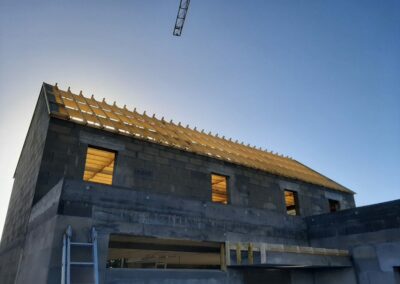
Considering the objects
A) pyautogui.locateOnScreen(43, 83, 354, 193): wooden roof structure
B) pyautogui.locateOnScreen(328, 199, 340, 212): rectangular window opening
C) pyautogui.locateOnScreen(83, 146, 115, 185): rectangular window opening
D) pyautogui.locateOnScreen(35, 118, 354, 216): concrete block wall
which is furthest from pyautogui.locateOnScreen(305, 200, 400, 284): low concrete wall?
pyautogui.locateOnScreen(83, 146, 115, 185): rectangular window opening

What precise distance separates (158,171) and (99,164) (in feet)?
9.43

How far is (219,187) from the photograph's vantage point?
52.4 feet

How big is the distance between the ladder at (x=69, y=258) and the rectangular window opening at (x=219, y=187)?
27.3ft

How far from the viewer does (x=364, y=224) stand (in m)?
11.5

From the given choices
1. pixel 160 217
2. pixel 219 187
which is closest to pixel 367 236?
pixel 219 187

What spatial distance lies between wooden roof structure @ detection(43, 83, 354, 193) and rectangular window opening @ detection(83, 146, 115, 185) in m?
1.09

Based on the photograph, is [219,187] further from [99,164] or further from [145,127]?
[99,164]

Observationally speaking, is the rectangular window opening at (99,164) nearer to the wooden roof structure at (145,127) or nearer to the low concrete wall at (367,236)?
the wooden roof structure at (145,127)

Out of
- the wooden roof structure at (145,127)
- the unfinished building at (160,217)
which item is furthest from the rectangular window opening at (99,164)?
the wooden roof structure at (145,127)

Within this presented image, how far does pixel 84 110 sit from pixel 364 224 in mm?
12098

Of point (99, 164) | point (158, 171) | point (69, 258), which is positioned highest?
point (99, 164)

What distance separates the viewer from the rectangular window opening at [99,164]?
484 inches

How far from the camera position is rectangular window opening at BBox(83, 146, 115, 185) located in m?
12.3

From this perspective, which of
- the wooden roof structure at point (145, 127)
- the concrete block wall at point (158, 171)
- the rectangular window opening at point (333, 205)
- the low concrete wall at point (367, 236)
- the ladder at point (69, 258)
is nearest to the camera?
the ladder at point (69, 258)
